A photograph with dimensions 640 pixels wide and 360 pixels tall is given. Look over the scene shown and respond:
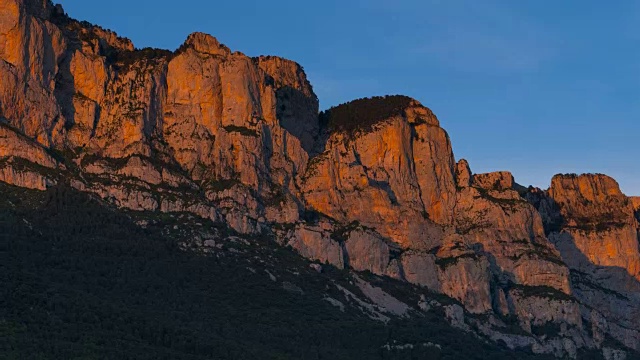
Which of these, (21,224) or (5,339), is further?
(21,224)

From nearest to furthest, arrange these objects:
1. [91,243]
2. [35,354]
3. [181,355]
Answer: [35,354] < [181,355] < [91,243]

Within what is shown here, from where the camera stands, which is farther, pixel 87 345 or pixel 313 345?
pixel 313 345

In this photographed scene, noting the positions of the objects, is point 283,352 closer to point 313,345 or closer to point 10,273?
point 313,345

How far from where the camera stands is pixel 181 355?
168m

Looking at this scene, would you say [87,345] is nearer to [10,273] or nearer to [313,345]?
[10,273]

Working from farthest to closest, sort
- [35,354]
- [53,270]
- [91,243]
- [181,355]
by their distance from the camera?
[91,243], [53,270], [181,355], [35,354]

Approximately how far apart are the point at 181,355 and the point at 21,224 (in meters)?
43.4

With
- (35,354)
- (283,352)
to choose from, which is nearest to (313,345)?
(283,352)

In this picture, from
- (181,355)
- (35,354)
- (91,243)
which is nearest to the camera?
(35,354)

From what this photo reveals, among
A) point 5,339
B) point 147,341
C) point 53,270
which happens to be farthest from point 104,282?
point 5,339

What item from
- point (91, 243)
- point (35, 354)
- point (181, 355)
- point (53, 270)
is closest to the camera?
point (35, 354)

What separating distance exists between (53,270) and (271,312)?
3326 cm

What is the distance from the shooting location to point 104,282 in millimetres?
188625

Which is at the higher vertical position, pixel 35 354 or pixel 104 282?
pixel 104 282
